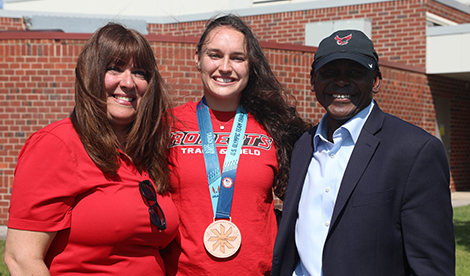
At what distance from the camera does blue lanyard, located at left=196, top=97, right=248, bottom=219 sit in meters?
2.76

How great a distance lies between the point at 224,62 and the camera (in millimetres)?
2945

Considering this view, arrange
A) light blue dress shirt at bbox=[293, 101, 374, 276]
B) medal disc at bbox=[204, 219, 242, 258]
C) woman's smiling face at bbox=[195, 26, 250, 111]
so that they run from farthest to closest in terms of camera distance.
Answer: woman's smiling face at bbox=[195, 26, 250, 111], medal disc at bbox=[204, 219, 242, 258], light blue dress shirt at bbox=[293, 101, 374, 276]

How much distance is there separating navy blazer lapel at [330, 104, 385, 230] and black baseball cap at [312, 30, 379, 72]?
0.31m

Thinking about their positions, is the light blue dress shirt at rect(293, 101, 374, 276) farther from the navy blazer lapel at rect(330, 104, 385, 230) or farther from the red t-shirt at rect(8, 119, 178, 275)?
the red t-shirt at rect(8, 119, 178, 275)

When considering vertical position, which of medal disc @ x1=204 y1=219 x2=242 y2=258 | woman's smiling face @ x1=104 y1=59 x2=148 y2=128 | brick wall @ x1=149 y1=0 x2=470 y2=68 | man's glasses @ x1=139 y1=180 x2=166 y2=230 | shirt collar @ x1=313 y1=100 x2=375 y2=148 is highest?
brick wall @ x1=149 y1=0 x2=470 y2=68

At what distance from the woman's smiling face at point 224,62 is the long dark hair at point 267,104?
0.06 m

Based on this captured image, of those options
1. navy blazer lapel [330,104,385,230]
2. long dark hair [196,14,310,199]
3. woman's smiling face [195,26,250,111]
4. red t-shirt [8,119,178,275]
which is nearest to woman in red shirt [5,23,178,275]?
red t-shirt [8,119,178,275]

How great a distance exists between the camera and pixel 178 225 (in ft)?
8.70

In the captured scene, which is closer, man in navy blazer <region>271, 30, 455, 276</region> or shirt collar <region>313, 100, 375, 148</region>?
man in navy blazer <region>271, 30, 455, 276</region>

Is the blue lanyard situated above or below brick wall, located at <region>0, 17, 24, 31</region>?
below

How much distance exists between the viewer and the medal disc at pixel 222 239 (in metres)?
2.66

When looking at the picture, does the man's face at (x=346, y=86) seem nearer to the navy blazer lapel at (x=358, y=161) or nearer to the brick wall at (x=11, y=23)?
the navy blazer lapel at (x=358, y=161)

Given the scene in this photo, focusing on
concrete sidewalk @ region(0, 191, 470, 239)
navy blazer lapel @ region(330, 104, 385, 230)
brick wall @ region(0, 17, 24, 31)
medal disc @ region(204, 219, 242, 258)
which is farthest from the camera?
brick wall @ region(0, 17, 24, 31)

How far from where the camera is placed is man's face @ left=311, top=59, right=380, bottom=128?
2.30 metres
